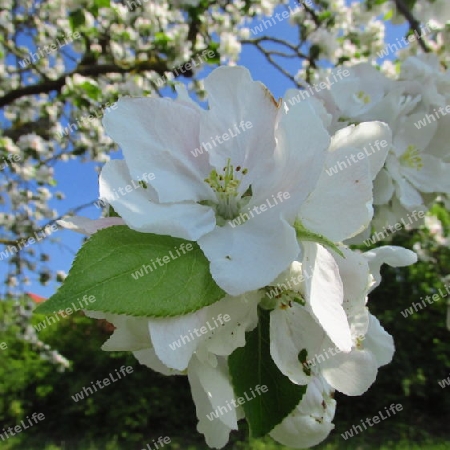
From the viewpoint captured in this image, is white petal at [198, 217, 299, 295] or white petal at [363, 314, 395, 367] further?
white petal at [363, 314, 395, 367]

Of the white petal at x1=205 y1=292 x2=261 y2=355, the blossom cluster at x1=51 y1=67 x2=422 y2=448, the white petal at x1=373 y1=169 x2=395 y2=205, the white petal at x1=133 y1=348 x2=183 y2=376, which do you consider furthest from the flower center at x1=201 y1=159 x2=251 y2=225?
the white petal at x1=373 y1=169 x2=395 y2=205

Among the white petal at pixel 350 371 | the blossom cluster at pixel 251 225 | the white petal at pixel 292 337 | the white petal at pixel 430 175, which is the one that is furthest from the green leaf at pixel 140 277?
the white petal at pixel 430 175

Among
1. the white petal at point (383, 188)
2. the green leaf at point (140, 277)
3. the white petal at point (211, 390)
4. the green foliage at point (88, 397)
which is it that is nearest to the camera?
the green leaf at point (140, 277)

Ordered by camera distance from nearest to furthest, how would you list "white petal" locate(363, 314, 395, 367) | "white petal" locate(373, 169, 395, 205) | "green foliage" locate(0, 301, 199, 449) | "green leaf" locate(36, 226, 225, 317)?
"green leaf" locate(36, 226, 225, 317)
"white petal" locate(363, 314, 395, 367)
"white petal" locate(373, 169, 395, 205)
"green foliage" locate(0, 301, 199, 449)

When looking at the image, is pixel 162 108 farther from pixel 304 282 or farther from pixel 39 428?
pixel 39 428

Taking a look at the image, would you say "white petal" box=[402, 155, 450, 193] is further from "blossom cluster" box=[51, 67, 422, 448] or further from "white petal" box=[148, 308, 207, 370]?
"white petal" box=[148, 308, 207, 370]

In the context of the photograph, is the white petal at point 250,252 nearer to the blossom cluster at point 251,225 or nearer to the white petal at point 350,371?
the blossom cluster at point 251,225
